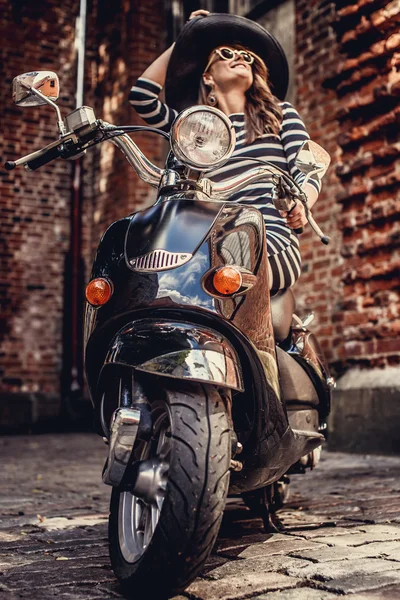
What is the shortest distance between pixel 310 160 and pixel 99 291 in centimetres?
74

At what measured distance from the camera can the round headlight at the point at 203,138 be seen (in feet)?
6.61

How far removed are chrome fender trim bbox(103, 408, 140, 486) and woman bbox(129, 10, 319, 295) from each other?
3.72 feet

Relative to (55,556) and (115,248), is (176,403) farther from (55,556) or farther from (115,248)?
(55,556)

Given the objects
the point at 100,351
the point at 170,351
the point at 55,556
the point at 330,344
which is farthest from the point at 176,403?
the point at 330,344

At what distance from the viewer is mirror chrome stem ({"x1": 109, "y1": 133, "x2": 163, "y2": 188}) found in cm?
228

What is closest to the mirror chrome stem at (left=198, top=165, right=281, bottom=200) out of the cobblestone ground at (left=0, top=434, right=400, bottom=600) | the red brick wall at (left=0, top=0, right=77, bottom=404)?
the cobblestone ground at (left=0, top=434, right=400, bottom=600)

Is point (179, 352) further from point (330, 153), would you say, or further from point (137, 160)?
point (330, 153)

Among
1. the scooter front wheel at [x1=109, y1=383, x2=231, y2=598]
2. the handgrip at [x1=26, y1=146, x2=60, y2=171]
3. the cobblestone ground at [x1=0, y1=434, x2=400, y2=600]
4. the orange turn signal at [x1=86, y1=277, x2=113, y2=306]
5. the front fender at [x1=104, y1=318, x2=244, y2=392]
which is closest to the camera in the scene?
the scooter front wheel at [x1=109, y1=383, x2=231, y2=598]

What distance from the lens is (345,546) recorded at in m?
2.40

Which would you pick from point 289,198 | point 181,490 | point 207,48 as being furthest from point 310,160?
point 181,490

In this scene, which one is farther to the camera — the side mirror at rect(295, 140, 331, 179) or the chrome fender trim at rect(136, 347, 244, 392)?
the side mirror at rect(295, 140, 331, 179)

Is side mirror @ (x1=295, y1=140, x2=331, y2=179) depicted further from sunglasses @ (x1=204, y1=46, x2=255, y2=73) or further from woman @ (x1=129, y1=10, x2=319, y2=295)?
sunglasses @ (x1=204, y1=46, x2=255, y2=73)

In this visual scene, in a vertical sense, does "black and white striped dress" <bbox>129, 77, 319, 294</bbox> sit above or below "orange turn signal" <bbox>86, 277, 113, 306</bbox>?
above

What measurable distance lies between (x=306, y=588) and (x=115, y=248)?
1.03m
